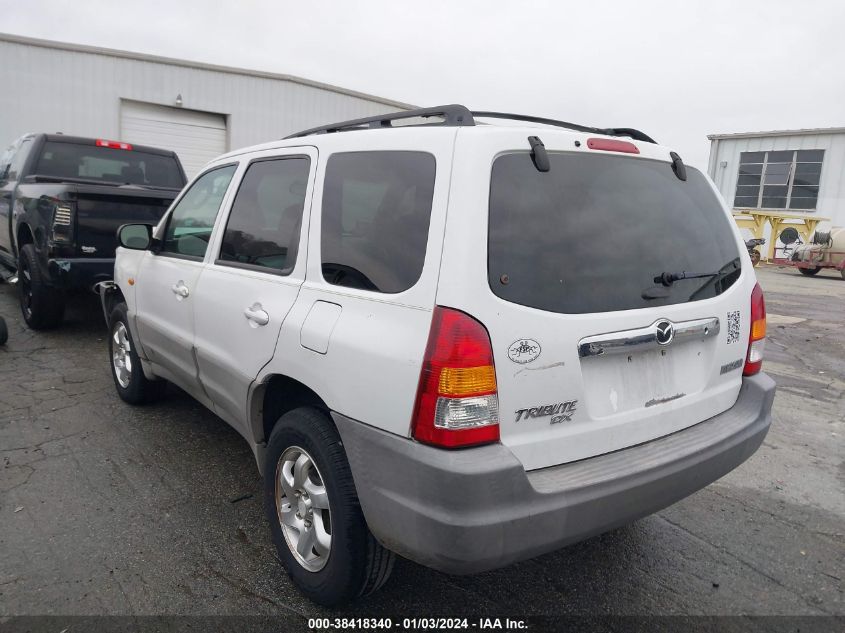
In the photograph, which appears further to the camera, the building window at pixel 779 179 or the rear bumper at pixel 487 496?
the building window at pixel 779 179

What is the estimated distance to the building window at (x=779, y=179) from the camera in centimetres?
2484

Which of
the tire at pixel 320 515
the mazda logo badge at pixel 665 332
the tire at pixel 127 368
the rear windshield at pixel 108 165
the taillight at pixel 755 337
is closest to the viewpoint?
the tire at pixel 320 515

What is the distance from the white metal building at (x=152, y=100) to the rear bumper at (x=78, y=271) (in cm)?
1109

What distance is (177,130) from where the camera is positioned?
54.1ft

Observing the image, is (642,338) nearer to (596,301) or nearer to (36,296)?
(596,301)

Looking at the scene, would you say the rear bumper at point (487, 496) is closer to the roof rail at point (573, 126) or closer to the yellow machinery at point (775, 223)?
the roof rail at point (573, 126)

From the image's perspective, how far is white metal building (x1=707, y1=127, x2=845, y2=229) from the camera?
947 inches

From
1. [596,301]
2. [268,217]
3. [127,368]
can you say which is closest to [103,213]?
[127,368]

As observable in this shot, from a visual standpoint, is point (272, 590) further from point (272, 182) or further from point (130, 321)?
point (130, 321)

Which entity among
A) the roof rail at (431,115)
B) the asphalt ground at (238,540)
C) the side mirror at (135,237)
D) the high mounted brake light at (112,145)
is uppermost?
the high mounted brake light at (112,145)

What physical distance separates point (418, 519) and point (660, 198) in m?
1.60

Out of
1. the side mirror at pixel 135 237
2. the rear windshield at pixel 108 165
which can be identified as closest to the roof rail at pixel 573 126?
the side mirror at pixel 135 237

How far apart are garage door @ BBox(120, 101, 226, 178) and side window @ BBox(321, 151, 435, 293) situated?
590 inches

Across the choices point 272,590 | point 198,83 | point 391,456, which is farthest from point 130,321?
point 198,83
